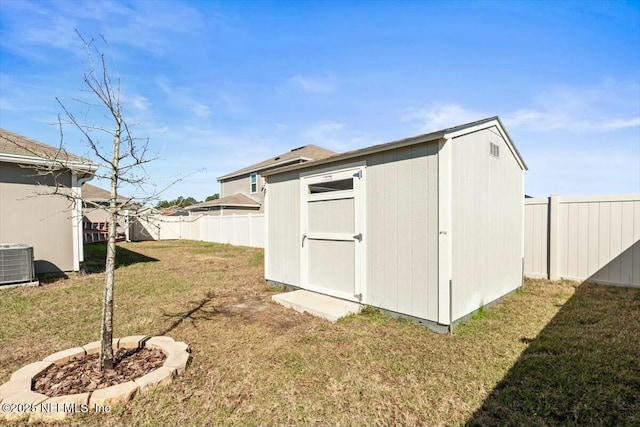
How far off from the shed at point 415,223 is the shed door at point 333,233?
0.7 inches

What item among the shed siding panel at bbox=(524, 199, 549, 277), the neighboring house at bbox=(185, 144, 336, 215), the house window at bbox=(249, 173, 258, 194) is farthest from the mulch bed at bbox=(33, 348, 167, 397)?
the house window at bbox=(249, 173, 258, 194)

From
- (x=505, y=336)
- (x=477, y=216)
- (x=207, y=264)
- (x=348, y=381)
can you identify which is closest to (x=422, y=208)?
(x=477, y=216)

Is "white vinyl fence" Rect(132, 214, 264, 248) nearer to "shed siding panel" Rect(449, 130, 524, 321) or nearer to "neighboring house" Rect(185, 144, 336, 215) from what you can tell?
"neighboring house" Rect(185, 144, 336, 215)

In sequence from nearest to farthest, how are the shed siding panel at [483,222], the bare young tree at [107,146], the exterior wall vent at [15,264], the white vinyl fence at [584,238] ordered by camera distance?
the bare young tree at [107,146]
the shed siding panel at [483,222]
the white vinyl fence at [584,238]
the exterior wall vent at [15,264]

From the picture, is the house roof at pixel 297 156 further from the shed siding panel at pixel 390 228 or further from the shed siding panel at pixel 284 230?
the shed siding panel at pixel 390 228

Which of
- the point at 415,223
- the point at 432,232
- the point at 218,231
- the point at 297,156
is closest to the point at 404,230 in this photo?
the point at 415,223

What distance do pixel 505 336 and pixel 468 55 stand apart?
18.8ft

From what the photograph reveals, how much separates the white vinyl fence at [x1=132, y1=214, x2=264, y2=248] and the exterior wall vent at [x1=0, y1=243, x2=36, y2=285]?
16.9ft

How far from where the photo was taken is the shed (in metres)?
3.75

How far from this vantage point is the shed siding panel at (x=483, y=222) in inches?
155

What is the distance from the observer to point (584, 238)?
20.3 ft

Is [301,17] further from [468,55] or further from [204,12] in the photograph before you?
[468,55]

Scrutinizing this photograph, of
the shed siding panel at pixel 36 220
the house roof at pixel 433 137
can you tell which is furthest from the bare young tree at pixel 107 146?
the shed siding panel at pixel 36 220

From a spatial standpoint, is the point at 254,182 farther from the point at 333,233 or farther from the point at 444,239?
the point at 444,239
